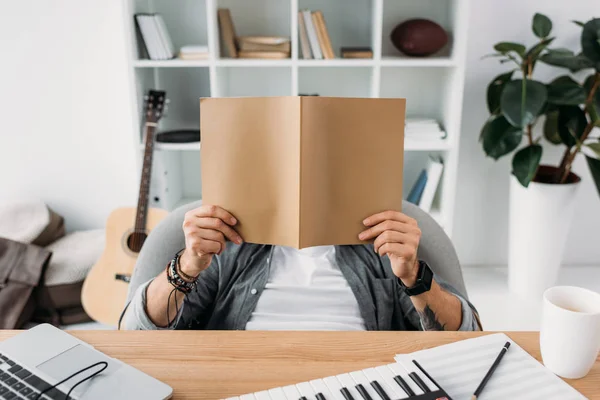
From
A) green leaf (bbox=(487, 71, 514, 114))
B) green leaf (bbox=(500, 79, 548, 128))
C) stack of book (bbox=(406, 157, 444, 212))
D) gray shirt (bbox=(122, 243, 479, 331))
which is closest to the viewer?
gray shirt (bbox=(122, 243, 479, 331))

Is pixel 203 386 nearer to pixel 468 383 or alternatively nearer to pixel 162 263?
pixel 468 383

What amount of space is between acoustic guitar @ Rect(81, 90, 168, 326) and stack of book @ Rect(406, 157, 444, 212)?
1.16 m

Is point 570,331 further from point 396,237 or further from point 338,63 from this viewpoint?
point 338,63

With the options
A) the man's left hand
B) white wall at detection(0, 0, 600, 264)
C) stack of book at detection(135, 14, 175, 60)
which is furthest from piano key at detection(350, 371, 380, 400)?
white wall at detection(0, 0, 600, 264)

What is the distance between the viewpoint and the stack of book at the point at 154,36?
219cm

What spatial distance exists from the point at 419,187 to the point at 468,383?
1789 millimetres

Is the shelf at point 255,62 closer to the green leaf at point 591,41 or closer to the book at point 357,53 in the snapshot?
the book at point 357,53

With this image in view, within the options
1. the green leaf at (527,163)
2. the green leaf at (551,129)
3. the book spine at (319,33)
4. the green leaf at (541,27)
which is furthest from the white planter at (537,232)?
the book spine at (319,33)

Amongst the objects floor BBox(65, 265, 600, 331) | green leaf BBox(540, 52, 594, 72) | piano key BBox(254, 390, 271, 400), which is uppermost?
green leaf BBox(540, 52, 594, 72)

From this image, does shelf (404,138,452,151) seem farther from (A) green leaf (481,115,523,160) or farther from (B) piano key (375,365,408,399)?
(B) piano key (375,365,408,399)

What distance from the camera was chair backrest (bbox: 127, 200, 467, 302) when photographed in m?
1.15

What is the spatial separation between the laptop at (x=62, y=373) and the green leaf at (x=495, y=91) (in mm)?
1987

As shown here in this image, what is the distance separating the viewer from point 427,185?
2.40 m

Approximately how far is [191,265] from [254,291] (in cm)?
21
